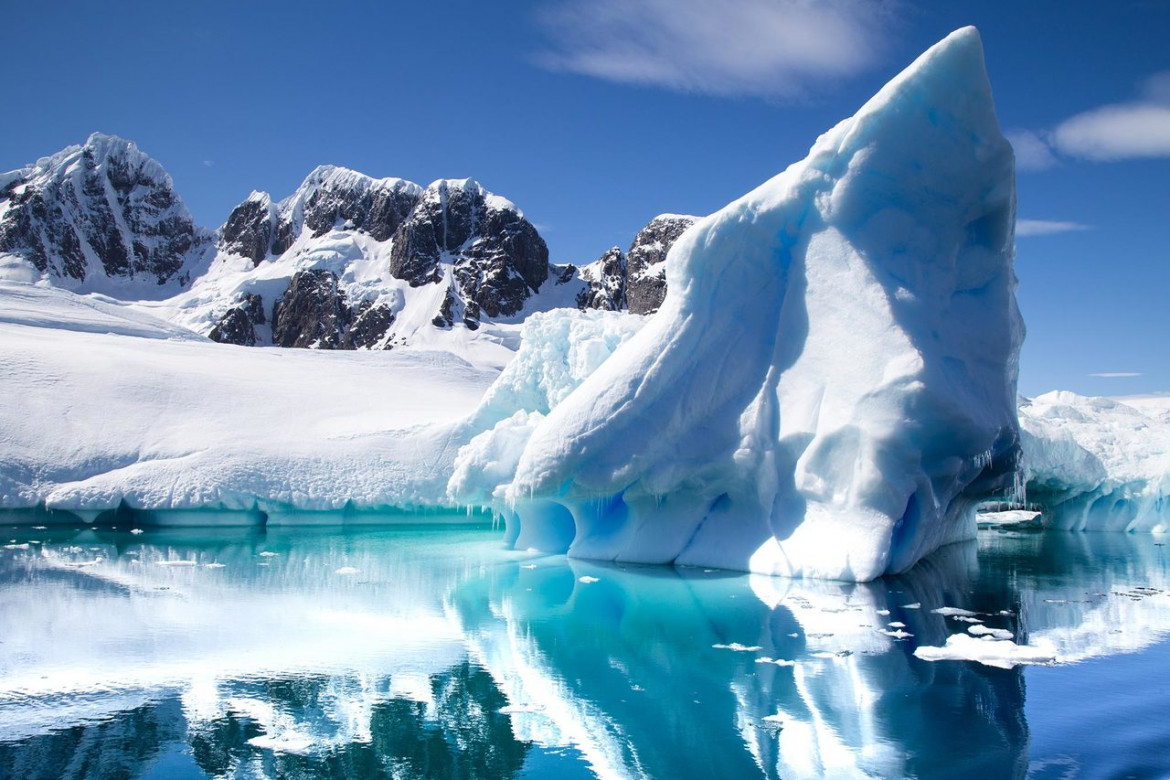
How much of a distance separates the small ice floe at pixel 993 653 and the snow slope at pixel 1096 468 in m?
10.7

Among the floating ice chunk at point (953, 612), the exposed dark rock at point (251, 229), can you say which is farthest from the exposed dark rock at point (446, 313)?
the floating ice chunk at point (953, 612)

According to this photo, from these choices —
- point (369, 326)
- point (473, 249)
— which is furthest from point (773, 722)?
point (473, 249)

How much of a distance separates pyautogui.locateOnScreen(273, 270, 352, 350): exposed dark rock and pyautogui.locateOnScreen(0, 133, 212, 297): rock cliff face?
14995mm

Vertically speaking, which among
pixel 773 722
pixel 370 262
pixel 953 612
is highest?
pixel 370 262

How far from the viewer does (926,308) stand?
1054cm

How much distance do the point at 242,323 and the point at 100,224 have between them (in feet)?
66.2

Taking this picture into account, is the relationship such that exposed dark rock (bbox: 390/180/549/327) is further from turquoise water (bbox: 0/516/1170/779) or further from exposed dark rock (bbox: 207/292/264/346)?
turquoise water (bbox: 0/516/1170/779)

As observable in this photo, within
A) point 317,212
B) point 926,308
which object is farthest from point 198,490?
point 317,212

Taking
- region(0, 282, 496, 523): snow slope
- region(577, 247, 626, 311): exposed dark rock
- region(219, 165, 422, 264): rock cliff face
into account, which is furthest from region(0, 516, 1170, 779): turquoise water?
region(219, 165, 422, 264): rock cliff face

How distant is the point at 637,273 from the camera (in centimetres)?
7744

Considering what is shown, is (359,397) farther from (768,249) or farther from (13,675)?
(13,675)

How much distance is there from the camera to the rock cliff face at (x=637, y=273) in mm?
73188

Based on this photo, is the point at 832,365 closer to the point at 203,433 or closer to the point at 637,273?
the point at 203,433

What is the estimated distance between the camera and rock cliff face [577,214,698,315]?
7319 centimetres
